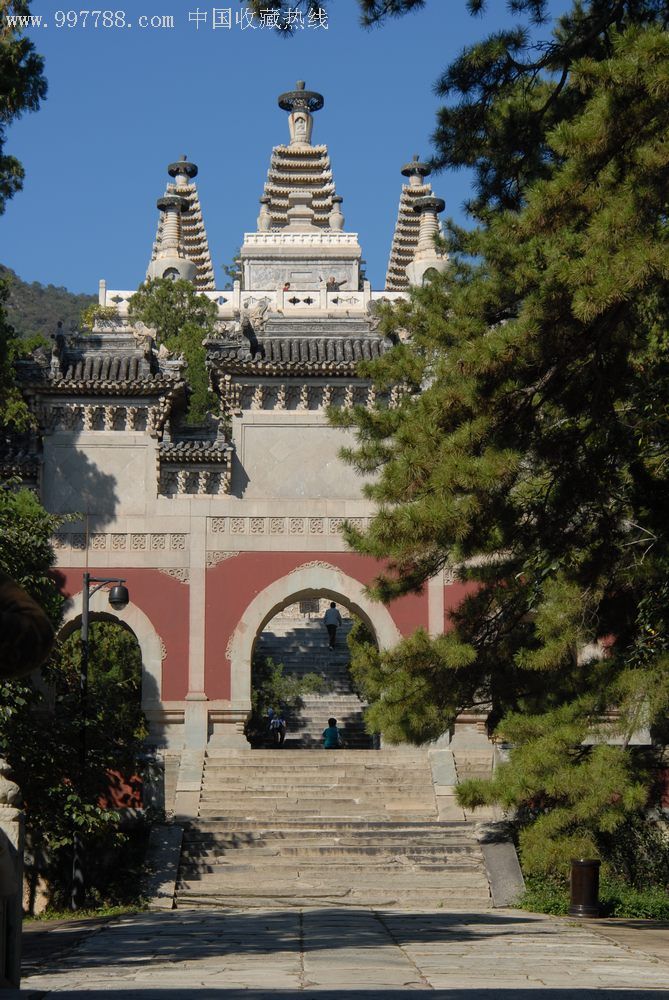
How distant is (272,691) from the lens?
2619 cm

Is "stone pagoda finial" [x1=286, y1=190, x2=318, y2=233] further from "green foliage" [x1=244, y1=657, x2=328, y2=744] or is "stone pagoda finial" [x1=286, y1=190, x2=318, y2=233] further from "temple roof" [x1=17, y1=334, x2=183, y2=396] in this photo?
"temple roof" [x1=17, y1=334, x2=183, y2=396]

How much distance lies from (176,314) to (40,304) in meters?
78.0

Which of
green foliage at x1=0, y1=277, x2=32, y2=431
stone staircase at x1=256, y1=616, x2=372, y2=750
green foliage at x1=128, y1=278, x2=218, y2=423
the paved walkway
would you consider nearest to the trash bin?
the paved walkway

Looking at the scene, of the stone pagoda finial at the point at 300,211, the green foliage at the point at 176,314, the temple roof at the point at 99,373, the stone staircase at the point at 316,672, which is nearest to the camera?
the temple roof at the point at 99,373

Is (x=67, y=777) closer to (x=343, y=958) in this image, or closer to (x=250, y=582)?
(x=250, y=582)

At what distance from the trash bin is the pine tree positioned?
1.28m

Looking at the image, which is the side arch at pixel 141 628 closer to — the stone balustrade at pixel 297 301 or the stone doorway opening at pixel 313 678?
the stone doorway opening at pixel 313 678

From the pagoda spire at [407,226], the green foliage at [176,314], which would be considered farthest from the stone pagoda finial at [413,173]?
the green foliage at [176,314]

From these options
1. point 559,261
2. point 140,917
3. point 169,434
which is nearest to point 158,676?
point 169,434

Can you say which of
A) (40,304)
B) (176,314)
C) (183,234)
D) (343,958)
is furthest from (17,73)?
(40,304)

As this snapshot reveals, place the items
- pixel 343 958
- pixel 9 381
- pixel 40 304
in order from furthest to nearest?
pixel 40 304
pixel 9 381
pixel 343 958

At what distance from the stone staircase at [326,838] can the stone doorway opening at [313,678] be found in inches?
233

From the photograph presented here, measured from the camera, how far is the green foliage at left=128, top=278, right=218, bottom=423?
36.2m

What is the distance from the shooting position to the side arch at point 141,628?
66.7 feet
